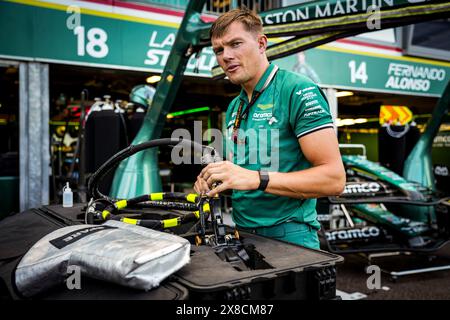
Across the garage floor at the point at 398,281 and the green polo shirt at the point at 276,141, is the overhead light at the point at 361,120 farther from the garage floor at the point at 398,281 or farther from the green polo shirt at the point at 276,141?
the green polo shirt at the point at 276,141

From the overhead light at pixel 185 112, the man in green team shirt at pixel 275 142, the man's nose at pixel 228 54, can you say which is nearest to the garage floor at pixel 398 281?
the man in green team shirt at pixel 275 142

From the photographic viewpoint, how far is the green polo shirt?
133 cm

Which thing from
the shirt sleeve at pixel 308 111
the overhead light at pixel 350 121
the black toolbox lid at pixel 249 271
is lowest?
the black toolbox lid at pixel 249 271

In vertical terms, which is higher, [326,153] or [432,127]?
[432,127]

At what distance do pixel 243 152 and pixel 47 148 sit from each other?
13.8ft

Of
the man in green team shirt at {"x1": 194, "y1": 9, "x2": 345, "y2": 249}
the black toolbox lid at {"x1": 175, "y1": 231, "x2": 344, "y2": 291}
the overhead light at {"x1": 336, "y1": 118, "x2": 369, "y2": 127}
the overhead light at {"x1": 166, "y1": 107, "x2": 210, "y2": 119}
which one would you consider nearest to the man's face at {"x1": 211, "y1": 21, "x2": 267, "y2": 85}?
the man in green team shirt at {"x1": 194, "y1": 9, "x2": 345, "y2": 249}

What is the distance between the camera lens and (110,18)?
5371mm

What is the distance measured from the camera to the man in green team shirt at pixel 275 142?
48.2 inches

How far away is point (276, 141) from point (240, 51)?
1.17 ft

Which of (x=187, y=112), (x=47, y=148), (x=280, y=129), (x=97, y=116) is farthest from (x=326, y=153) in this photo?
(x=187, y=112)

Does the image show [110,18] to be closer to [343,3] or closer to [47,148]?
[47,148]

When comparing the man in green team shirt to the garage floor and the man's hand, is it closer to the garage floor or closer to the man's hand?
the man's hand

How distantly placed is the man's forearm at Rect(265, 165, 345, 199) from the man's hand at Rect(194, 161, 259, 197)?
0.07 meters
